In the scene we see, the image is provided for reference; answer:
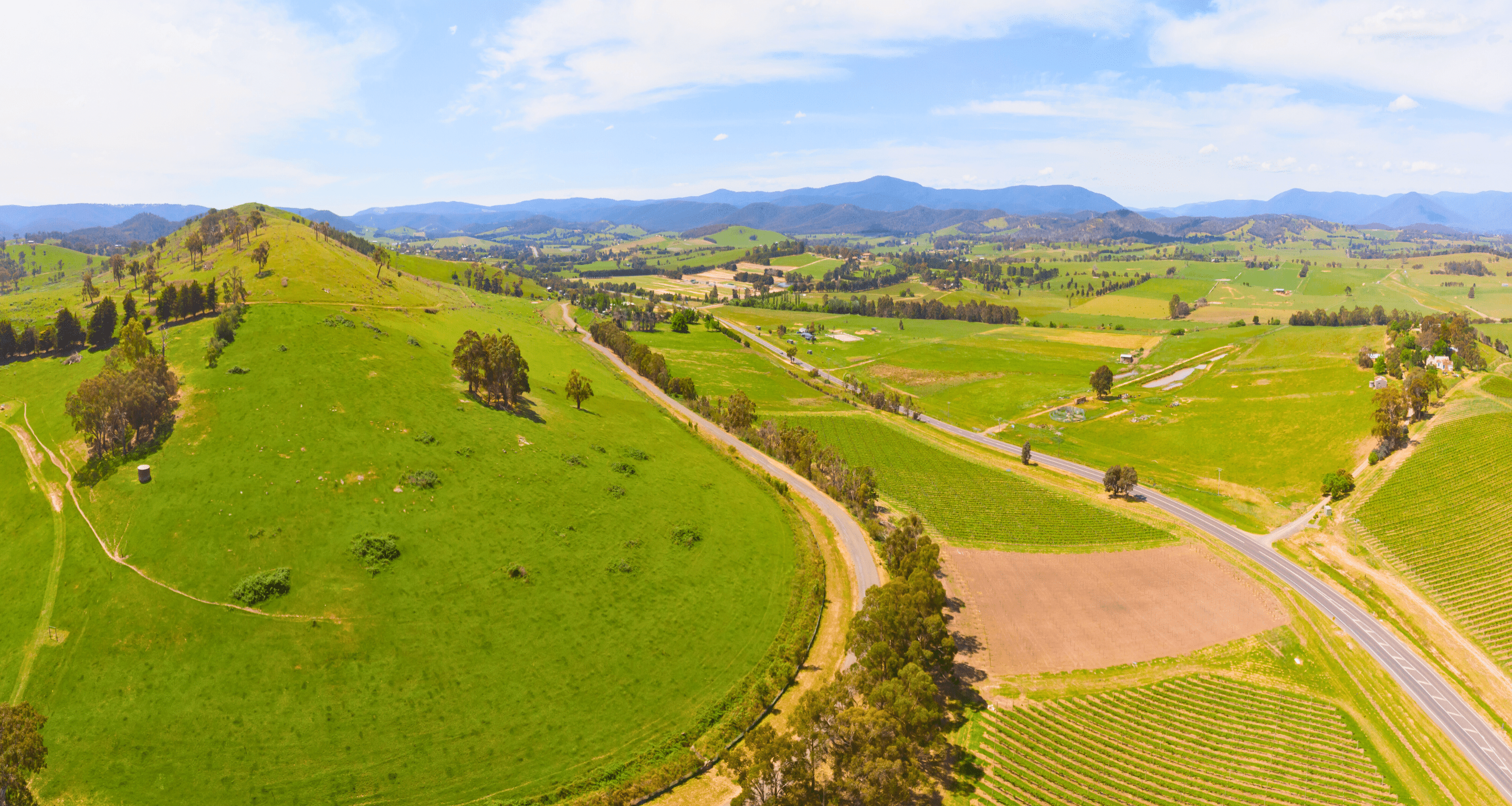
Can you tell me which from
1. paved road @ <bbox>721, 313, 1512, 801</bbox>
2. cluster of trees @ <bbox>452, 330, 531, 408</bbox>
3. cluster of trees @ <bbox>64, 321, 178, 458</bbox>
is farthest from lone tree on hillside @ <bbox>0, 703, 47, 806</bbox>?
paved road @ <bbox>721, 313, 1512, 801</bbox>

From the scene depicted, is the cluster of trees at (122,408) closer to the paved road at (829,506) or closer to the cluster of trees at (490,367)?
the cluster of trees at (490,367)

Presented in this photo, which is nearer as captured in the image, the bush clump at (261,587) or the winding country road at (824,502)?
the bush clump at (261,587)

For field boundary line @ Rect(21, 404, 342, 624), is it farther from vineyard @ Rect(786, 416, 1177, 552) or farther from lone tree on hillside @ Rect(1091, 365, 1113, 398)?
lone tree on hillside @ Rect(1091, 365, 1113, 398)

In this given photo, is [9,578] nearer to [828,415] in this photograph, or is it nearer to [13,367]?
[13,367]

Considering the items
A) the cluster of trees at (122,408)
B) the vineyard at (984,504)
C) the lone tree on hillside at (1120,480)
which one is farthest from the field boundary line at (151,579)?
the lone tree on hillside at (1120,480)

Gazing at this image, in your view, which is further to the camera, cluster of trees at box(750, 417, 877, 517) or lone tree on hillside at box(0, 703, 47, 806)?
cluster of trees at box(750, 417, 877, 517)

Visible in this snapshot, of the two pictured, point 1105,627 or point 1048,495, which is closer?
point 1105,627

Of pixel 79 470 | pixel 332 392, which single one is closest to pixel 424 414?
pixel 332 392
